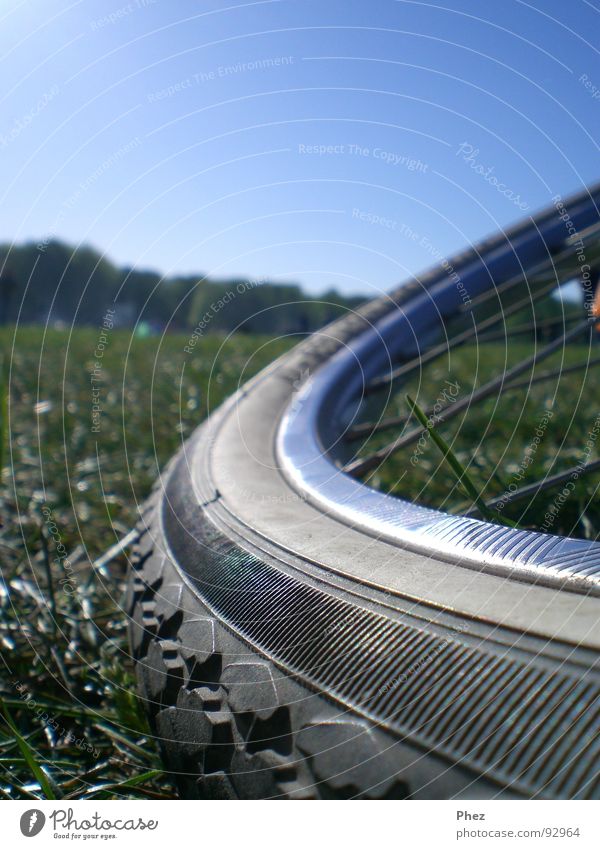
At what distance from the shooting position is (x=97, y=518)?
1120mm

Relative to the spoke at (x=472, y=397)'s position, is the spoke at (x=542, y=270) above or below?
above

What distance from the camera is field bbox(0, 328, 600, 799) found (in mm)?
593

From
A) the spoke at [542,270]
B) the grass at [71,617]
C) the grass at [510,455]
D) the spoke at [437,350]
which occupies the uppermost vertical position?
the spoke at [542,270]

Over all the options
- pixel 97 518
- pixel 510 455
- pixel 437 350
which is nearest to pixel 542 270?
pixel 437 350

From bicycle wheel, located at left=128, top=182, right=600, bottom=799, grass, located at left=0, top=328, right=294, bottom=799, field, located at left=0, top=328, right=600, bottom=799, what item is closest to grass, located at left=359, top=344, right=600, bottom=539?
field, located at left=0, top=328, right=600, bottom=799

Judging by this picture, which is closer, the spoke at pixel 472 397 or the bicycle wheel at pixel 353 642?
the bicycle wheel at pixel 353 642

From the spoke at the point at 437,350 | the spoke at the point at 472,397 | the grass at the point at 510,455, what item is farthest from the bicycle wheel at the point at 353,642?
the spoke at the point at 437,350

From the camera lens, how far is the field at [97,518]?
593 mm

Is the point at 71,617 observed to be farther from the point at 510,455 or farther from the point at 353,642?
the point at 510,455

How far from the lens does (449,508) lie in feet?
3.15

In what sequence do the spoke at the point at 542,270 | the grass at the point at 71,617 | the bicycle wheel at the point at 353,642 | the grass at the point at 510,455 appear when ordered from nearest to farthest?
the bicycle wheel at the point at 353,642, the grass at the point at 71,617, the grass at the point at 510,455, the spoke at the point at 542,270

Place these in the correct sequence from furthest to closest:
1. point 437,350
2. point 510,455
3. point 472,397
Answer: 1. point 510,455
2. point 437,350
3. point 472,397

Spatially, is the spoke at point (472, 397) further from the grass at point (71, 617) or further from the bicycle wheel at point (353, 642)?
the grass at point (71, 617)

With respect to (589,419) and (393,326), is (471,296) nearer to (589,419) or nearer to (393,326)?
(393,326)
